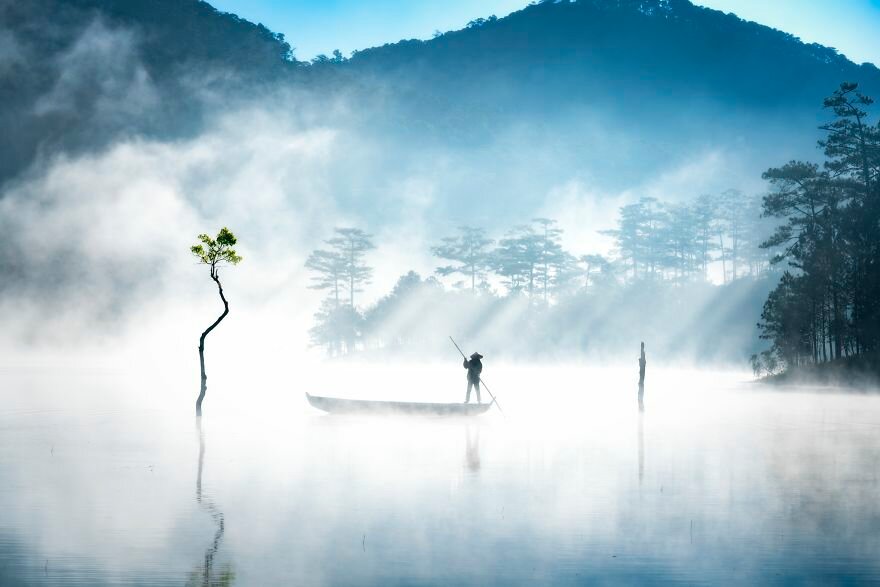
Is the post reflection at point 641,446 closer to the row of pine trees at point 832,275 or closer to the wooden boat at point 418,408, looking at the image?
the wooden boat at point 418,408

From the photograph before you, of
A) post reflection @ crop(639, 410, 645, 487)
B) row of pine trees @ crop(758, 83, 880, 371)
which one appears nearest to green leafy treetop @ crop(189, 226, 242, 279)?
post reflection @ crop(639, 410, 645, 487)

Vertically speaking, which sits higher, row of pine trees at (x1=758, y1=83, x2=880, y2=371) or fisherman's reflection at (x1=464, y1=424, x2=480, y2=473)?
row of pine trees at (x1=758, y1=83, x2=880, y2=371)

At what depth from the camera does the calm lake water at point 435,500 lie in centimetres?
1473

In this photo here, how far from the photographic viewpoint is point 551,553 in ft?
51.8

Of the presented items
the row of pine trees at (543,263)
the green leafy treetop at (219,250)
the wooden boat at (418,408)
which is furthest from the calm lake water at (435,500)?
the row of pine trees at (543,263)

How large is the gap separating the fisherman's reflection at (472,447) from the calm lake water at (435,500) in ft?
0.39

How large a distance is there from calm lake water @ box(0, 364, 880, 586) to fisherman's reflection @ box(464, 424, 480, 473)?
12cm

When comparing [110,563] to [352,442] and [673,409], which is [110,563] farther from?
[673,409]

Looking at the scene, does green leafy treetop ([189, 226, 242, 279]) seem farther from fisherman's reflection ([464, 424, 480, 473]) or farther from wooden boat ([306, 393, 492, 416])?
fisherman's reflection ([464, 424, 480, 473])

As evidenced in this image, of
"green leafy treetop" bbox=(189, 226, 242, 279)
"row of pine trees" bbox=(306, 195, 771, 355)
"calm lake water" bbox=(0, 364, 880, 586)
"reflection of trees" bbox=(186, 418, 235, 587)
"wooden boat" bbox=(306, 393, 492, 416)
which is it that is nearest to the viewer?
"reflection of trees" bbox=(186, 418, 235, 587)

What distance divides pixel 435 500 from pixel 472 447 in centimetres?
1094

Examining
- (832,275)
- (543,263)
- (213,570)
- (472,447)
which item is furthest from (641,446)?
(543,263)

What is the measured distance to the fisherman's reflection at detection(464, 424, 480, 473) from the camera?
88.0ft

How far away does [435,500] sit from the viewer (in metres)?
20.9
